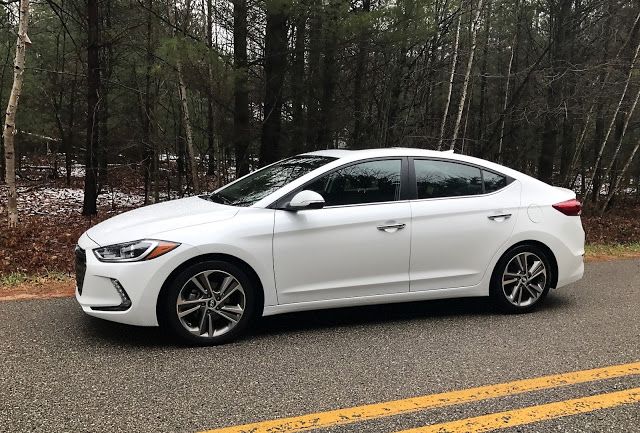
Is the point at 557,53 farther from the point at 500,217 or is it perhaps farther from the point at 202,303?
the point at 202,303

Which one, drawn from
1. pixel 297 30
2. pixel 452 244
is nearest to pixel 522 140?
pixel 297 30

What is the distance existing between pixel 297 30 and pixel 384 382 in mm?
9724

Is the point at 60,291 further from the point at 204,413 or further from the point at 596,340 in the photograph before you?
the point at 596,340

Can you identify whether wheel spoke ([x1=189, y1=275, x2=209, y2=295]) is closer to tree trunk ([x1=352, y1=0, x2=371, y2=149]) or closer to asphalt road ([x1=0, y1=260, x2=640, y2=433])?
asphalt road ([x1=0, y1=260, x2=640, y2=433])

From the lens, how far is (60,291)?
5996 mm

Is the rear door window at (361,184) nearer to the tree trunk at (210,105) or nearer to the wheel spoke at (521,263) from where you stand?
the wheel spoke at (521,263)

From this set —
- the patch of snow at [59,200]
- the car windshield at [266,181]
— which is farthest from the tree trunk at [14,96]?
the car windshield at [266,181]

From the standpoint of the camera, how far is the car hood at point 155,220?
4.25 m

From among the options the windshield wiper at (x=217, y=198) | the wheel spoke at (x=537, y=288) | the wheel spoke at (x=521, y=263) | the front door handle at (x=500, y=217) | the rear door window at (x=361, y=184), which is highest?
the rear door window at (x=361, y=184)

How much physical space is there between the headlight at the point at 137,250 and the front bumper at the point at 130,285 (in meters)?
0.04

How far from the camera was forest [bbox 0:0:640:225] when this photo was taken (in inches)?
452

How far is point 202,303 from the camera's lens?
4.29 m

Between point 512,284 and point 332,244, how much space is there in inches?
78.5

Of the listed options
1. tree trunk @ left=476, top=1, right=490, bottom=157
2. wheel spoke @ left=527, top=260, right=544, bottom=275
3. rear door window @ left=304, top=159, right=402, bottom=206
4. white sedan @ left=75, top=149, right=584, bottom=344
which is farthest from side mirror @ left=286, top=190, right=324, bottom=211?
tree trunk @ left=476, top=1, right=490, bottom=157
